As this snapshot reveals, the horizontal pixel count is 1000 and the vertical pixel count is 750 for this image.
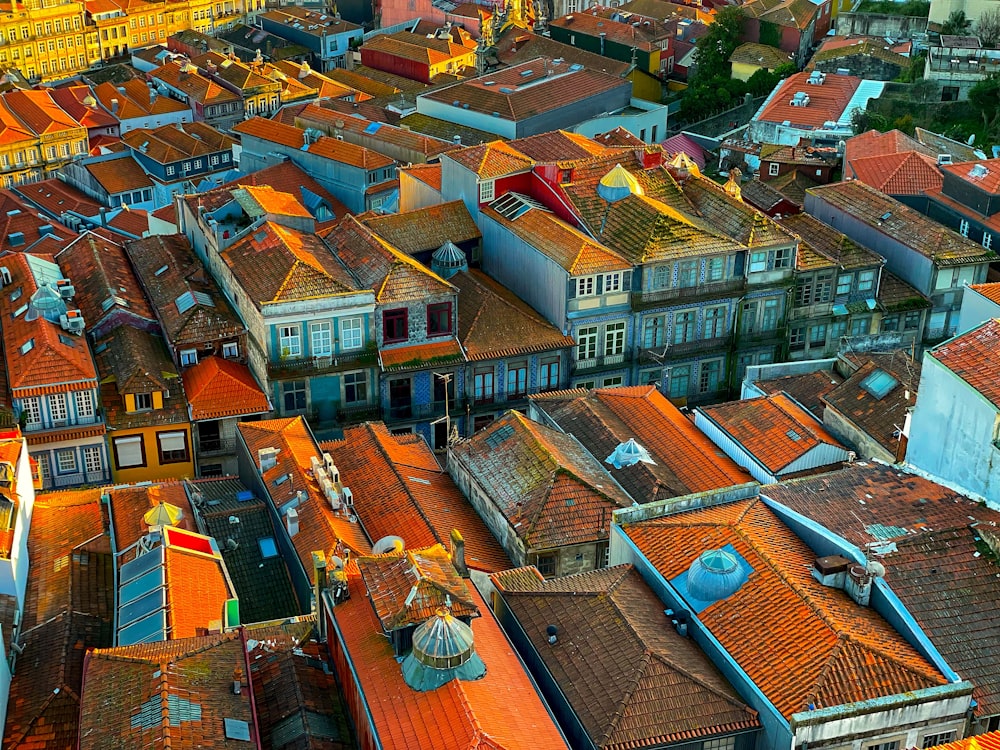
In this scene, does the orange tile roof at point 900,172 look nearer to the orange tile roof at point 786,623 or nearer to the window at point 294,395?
the orange tile roof at point 786,623

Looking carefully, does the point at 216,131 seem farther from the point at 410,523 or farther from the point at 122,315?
the point at 410,523

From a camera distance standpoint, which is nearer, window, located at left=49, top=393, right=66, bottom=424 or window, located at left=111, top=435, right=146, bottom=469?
window, located at left=49, top=393, right=66, bottom=424

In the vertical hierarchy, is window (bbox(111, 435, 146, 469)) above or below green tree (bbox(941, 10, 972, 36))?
below

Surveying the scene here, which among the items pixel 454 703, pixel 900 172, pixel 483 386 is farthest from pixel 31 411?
pixel 900 172

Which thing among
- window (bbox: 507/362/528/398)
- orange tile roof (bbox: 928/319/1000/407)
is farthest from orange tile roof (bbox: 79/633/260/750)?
orange tile roof (bbox: 928/319/1000/407)

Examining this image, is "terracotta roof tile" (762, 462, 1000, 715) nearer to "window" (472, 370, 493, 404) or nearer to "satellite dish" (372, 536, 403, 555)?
"satellite dish" (372, 536, 403, 555)

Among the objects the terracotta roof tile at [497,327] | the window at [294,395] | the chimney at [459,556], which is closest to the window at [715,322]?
the terracotta roof tile at [497,327]
